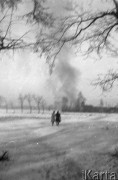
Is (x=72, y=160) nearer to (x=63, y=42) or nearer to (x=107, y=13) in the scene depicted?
(x=63, y=42)

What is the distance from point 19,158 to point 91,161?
356 centimetres

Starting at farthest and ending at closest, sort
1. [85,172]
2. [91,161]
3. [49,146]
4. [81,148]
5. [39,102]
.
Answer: [39,102] → [49,146] → [81,148] → [91,161] → [85,172]

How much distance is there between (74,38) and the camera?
1128 centimetres

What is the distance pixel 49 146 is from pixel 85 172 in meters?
5.35

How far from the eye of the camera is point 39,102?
146m

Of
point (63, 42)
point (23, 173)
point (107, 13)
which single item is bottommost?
point (23, 173)

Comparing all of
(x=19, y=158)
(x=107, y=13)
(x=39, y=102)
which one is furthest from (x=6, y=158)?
(x=39, y=102)

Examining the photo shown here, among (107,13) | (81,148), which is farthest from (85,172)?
(107,13)

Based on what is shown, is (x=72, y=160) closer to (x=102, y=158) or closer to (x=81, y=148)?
(x=102, y=158)

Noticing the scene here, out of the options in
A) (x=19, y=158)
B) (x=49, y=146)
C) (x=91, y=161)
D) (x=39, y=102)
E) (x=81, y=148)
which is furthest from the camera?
(x=39, y=102)

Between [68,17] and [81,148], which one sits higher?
[68,17]

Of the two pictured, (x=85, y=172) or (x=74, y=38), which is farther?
(x=74, y=38)

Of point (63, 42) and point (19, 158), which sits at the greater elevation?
point (63, 42)

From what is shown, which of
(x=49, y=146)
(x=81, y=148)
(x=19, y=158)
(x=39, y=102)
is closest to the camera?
(x=19, y=158)
